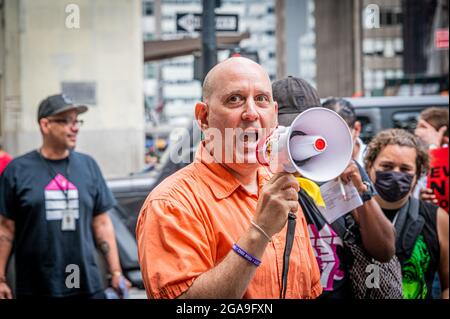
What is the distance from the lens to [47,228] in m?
3.90

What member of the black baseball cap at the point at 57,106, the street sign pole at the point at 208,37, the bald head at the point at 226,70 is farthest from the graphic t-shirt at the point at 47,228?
the bald head at the point at 226,70

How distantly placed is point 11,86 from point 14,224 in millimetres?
828

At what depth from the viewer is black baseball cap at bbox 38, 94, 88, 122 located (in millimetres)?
3971

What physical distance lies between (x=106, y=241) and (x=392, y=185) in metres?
1.79

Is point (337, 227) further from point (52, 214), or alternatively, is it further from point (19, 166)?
point (19, 166)

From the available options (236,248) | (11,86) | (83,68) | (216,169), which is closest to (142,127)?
(83,68)

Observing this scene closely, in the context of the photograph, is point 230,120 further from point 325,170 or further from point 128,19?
point 128,19

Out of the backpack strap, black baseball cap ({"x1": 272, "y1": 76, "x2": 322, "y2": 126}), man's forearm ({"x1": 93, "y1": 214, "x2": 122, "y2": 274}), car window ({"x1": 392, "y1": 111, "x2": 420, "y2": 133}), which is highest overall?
black baseball cap ({"x1": 272, "y1": 76, "x2": 322, "y2": 126})

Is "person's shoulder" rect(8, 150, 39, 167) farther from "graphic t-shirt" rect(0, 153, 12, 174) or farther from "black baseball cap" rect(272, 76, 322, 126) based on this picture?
"black baseball cap" rect(272, 76, 322, 126)

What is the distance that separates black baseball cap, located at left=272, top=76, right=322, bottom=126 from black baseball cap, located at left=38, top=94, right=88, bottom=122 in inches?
63.3
